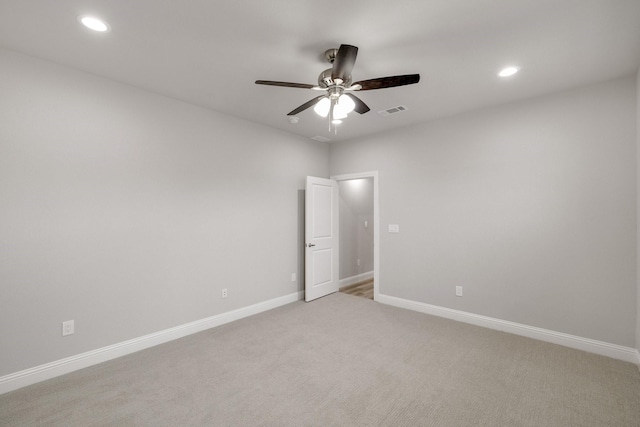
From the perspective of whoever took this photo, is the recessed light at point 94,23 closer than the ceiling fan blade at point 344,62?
No

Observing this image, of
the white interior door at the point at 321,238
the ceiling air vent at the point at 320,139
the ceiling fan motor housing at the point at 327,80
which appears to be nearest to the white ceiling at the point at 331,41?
the ceiling fan motor housing at the point at 327,80

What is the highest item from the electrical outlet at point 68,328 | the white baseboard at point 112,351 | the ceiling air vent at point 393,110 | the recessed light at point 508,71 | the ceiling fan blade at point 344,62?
the ceiling air vent at point 393,110

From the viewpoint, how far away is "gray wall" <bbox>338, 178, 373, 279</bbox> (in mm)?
5570

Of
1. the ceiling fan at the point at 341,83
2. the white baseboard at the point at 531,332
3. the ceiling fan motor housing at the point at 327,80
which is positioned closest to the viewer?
the ceiling fan at the point at 341,83

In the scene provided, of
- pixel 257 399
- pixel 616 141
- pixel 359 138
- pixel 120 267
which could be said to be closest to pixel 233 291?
pixel 120 267

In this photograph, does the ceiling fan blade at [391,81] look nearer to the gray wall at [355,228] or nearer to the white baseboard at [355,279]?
the gray wall at [355,228]

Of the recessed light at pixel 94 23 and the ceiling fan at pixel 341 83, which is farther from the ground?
the recessed light at pixel 94 23

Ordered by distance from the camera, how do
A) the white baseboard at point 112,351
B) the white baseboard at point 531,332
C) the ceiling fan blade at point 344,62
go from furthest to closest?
the white baseboard at point 531,332 → the white baseboard at point 112,351 → the ceiling fan blade at point 344,62

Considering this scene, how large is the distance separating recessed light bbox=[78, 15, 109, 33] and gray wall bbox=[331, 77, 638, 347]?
11.5ft

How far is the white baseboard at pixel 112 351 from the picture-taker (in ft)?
7.40

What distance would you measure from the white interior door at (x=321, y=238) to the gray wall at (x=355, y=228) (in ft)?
1.94

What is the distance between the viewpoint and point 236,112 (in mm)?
3609

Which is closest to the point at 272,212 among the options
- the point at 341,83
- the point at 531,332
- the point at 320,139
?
the point at 320,139

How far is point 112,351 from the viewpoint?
107 inches
